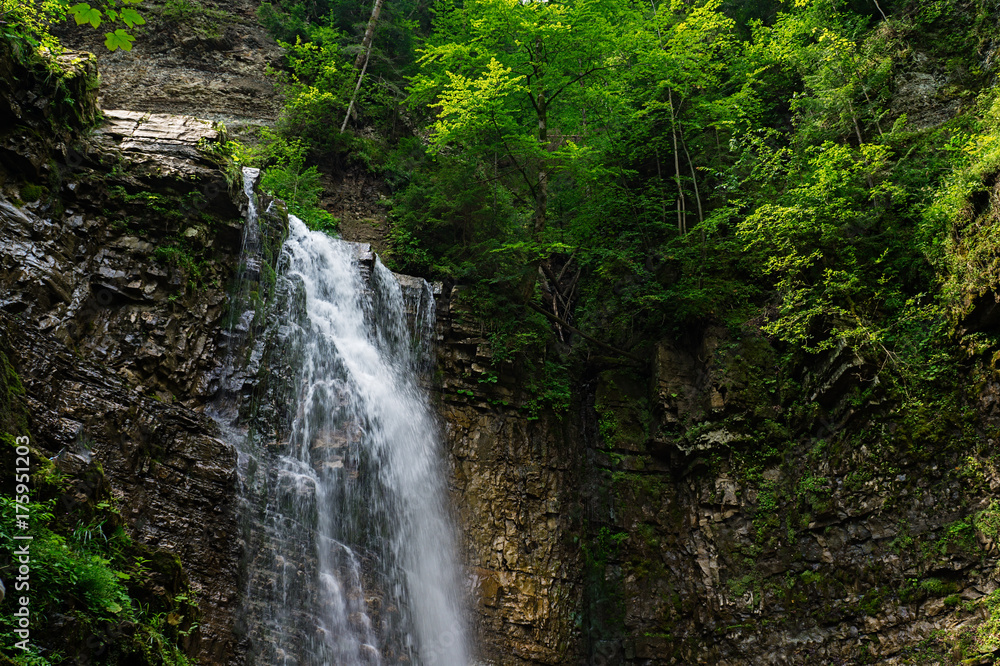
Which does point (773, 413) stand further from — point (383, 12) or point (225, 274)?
point (383, 12)

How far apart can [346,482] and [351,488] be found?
0.12 meters

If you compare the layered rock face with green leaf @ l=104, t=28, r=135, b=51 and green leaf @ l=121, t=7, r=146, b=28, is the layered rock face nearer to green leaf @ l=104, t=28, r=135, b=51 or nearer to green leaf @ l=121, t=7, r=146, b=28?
green leaf @ l=104, t=28, r=135, b=51

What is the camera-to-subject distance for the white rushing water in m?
7.65

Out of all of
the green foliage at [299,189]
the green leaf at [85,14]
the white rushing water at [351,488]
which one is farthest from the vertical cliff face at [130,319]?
the green leaf at [85,14]

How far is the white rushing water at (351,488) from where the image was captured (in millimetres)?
7652

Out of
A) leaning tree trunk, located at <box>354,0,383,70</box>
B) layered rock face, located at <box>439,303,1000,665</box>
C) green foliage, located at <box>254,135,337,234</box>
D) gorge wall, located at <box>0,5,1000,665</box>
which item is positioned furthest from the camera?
leaning tree trunk, located at <box>354,0,383,70</box>

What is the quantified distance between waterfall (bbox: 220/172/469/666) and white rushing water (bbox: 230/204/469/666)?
2cm

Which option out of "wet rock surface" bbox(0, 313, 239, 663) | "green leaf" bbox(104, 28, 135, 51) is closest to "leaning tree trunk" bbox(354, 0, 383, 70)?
"wet rock surface" bbox(0, 313, 239, 663)

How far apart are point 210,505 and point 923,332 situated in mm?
9608

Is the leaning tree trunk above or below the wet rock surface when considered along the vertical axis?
above

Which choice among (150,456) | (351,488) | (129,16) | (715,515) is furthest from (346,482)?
(129,16)

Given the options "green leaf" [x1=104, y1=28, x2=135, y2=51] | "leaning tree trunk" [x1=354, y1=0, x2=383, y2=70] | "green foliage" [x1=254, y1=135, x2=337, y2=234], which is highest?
"leaning tree trunk" [x1=354, y1=0, x2=383, y2=70]

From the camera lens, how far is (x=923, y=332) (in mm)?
8227

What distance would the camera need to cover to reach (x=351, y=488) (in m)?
8.96
